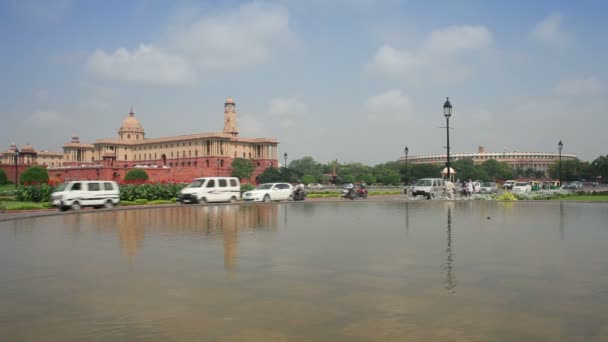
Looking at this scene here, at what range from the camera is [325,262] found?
26.4 feet

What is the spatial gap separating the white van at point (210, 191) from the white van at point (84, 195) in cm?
377

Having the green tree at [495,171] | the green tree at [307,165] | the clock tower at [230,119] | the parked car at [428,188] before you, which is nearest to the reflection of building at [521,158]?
the green tree at [495,171]

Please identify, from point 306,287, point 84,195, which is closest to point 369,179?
point 84,195

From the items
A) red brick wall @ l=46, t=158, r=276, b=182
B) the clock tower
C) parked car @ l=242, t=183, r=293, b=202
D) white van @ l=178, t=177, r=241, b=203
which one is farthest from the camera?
the clock tower

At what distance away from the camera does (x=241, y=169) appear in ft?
380

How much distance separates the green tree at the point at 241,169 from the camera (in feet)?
380

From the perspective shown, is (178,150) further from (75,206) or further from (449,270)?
(449,270)

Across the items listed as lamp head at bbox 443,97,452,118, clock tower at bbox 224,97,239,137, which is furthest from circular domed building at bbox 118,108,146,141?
lamp head at bbox 443,97,452,118

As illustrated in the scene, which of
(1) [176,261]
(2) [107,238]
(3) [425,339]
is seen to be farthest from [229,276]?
(2) [107,238]

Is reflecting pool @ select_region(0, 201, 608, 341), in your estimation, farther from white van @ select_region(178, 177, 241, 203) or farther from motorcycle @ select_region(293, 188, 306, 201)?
motorcycle @ select_region(293, 188, 306, 201)

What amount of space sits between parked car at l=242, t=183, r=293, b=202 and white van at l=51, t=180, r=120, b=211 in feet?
25.7

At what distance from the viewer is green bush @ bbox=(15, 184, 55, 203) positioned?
28250mm

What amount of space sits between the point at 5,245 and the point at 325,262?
22.0 ft

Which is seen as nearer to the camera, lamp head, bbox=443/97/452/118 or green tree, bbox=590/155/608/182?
lamp head, bbox=443/97/452/118
